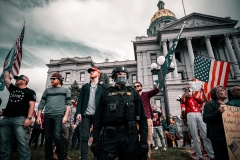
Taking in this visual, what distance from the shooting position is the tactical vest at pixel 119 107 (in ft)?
6.81

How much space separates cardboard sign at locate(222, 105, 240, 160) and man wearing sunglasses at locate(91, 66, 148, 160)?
1.72 m

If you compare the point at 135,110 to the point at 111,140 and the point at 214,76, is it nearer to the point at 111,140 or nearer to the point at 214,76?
the point at 111,140

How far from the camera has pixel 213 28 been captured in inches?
1076

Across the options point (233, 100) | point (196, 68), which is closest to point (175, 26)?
point (196, 68)

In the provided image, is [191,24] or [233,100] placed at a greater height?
[191,24]

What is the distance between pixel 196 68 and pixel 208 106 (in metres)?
3.87

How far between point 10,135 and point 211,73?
6.92 metres

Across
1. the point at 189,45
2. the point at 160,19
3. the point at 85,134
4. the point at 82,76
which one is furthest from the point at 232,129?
the point at 160,19

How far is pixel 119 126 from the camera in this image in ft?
6.72

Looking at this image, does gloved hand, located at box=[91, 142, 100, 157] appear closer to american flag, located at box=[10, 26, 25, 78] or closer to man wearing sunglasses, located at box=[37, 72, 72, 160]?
man wearing sunglasses, located at box=[37, 72, 72, 160]

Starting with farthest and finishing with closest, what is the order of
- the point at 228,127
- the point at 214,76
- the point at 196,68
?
the point at 196,68 < the point at 214,76 < the point at 228,127

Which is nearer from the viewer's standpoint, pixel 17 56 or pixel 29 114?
pixel 29 114

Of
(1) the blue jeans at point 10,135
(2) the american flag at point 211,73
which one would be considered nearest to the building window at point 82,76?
(2) the american flag at point 211,73

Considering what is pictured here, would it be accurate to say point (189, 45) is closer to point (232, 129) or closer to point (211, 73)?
point (211, 73)
